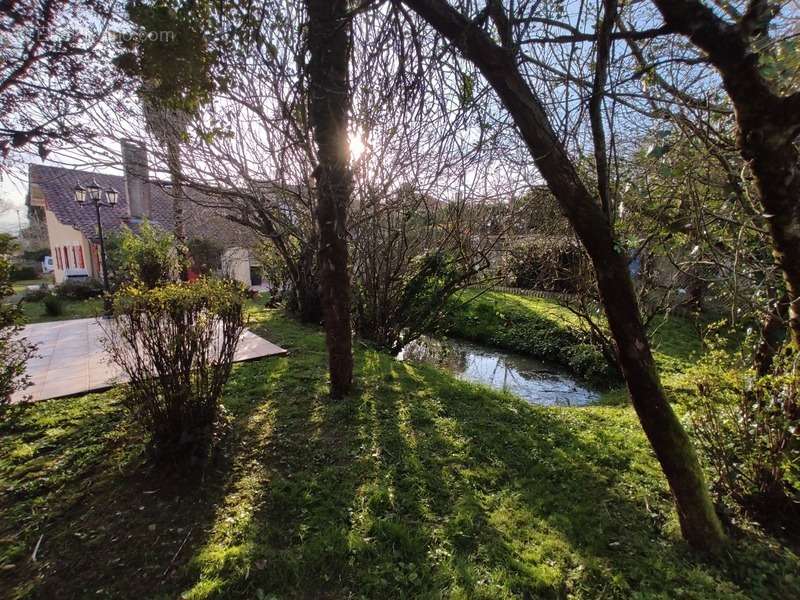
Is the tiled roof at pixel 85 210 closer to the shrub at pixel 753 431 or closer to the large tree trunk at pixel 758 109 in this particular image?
the large tree trunk at pixel 758 109

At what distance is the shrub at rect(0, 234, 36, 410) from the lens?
2.83m

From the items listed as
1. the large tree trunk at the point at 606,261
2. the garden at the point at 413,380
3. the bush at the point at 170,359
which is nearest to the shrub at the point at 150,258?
the garden at the point at 413,380

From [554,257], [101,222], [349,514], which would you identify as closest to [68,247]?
[101,222]

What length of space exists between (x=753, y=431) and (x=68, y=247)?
2210 cm

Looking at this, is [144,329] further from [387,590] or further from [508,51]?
[508,51]

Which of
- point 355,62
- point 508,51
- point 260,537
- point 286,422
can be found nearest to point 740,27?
point 508,51

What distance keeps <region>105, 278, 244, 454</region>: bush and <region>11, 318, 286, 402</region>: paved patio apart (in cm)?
33

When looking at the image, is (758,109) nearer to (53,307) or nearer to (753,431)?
(753,431)

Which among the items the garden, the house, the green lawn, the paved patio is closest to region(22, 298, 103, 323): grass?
the paved patio

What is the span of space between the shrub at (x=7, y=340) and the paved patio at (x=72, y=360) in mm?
182

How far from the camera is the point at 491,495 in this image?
111 inches

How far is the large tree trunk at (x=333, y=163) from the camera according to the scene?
2986mm

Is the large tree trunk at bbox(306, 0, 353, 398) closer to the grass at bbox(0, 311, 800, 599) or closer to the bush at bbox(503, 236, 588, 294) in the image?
the grass at bbox(0, 311, 800, 599)

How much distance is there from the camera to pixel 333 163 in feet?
11.8
